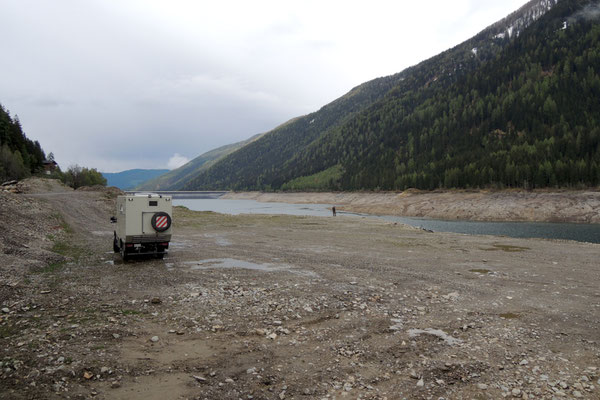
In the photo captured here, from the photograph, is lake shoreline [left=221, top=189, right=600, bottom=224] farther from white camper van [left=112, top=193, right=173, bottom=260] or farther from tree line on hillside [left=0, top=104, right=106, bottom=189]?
tree line on hillside [left=0, top=104, right=106, bottom=189]

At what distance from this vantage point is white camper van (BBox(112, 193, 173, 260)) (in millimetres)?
16062

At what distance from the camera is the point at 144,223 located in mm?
16391

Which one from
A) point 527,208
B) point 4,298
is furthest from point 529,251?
point 527,208

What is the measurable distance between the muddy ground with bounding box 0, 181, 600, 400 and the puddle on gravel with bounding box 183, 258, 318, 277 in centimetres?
12

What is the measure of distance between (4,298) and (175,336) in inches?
253

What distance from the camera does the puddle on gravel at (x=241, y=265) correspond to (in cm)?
1554

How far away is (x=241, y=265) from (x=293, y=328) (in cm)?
890

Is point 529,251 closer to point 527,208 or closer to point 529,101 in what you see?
point 527,208

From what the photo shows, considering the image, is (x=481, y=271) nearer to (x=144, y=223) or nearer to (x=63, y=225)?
(x=144, y=223)

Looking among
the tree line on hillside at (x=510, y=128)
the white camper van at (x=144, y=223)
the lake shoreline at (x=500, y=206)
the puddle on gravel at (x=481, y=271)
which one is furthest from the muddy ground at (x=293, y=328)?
the tree line on hillside at (x=510, y=128)

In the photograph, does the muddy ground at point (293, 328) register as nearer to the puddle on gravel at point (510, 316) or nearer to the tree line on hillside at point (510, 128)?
the puddle on gravel at point (510, 316)

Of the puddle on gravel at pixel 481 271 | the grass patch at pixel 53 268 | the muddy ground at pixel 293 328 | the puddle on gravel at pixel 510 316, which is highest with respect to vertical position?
the grass patch at pixel 53 268

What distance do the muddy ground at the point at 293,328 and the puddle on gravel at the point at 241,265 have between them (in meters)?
0.12

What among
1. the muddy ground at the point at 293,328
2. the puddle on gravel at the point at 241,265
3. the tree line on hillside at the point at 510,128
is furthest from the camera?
the tree line on hillside at the point at 510,128
